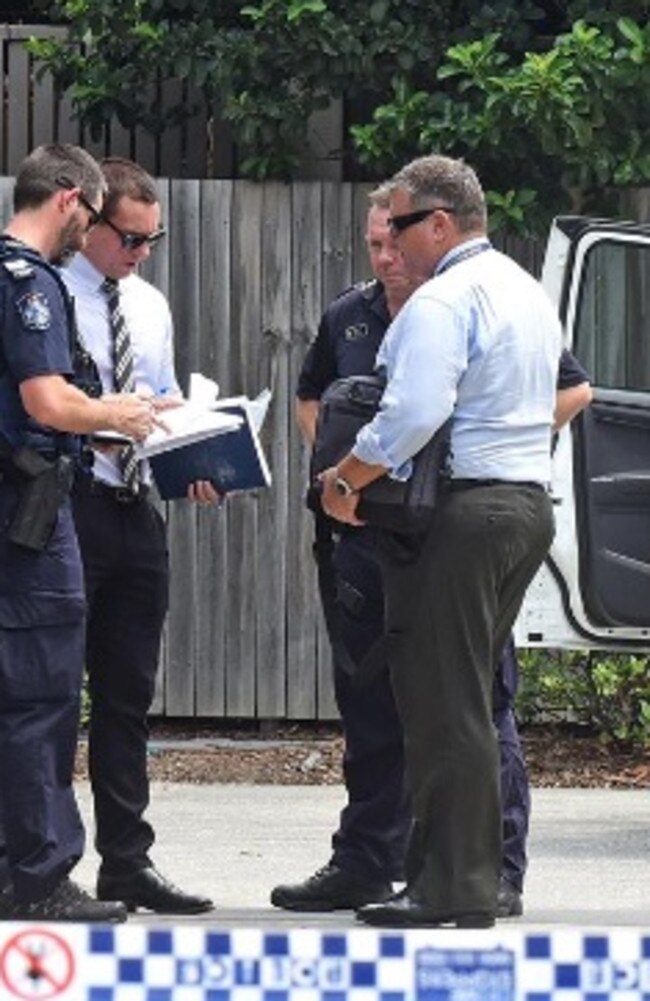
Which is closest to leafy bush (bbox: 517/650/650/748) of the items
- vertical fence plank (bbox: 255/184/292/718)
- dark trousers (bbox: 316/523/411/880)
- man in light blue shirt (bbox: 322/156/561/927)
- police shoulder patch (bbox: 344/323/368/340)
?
vertical fence plank (bbox: 255/184/292/718)

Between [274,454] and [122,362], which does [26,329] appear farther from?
[274,454]

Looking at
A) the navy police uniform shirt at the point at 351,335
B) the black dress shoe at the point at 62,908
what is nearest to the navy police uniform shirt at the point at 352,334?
the navy police uniform shirt at the point at 351,335

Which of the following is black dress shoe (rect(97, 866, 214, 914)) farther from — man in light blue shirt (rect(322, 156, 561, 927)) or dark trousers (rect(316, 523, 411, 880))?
man in light blue shirt (rect(322, 156, 561, 927))

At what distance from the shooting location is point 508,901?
7949mm

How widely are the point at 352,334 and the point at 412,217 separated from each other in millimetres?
843

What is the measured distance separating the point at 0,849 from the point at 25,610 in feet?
2.18

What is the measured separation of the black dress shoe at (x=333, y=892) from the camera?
809cm

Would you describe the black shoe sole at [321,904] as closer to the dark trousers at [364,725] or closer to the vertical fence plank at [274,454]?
the dark trousers at [364,725]

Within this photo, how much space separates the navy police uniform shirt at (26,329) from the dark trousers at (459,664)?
94 centimetres

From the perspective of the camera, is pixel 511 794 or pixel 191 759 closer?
pixel 511 794

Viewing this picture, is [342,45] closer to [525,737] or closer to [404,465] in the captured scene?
[525,737]

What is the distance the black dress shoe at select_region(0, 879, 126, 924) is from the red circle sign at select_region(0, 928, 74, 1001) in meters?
2.90

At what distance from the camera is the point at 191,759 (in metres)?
11.5

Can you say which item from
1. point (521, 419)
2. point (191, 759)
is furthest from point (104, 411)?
point (191, 759)
